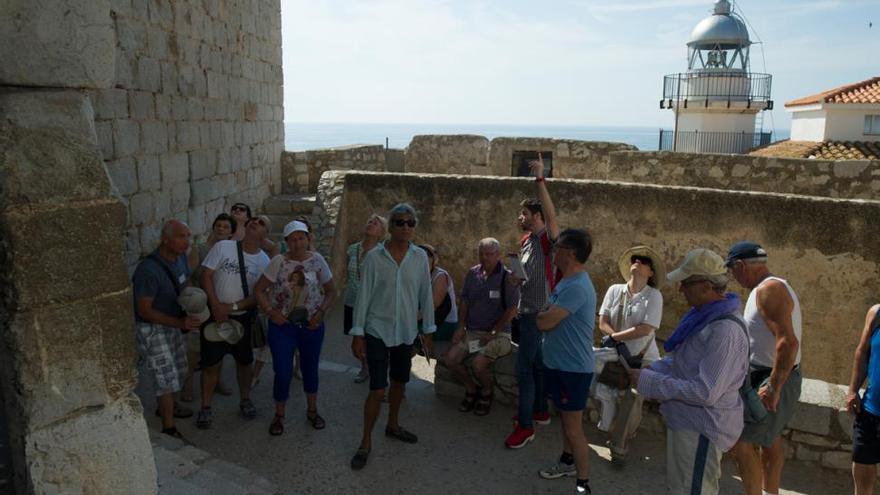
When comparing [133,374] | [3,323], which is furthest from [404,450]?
[3,323]

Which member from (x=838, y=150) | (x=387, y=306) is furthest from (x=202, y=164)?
(x=838, y=150)

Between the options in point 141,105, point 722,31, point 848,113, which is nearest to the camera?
point 141,105

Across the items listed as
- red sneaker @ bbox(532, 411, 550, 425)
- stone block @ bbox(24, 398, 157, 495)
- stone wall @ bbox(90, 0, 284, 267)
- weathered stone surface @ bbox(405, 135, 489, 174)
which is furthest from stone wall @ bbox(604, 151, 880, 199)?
stone block @ bbox(24, 398, 157, 495)

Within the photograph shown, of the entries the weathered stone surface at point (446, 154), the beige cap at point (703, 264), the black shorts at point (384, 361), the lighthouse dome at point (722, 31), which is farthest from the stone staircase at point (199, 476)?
the lighthouse dome at point (722, 31)

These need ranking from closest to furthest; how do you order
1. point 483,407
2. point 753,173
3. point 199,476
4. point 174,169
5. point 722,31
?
point 199,476
point 483,407
point 174,169
point 753,173
point 722,31

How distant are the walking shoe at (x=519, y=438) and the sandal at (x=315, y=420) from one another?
1396mm

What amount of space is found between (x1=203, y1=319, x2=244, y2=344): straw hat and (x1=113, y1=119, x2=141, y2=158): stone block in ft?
7.68

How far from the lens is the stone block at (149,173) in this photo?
21.4 feet

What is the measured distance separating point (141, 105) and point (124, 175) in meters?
0.80

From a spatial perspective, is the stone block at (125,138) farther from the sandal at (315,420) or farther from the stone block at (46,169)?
the stone block at (46,169)

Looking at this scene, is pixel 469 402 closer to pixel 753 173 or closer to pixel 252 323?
pixel 252 323

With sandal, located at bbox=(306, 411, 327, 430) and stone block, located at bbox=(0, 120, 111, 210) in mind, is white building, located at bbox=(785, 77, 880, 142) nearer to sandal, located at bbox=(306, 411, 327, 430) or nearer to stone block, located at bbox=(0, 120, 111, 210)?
sandal, located at bbox=(306, 411, 327, 430)

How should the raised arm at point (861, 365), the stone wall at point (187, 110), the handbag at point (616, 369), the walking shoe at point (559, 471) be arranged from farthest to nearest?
the stone wall at point (187, 110)
the handbag at point (616, 369)
the walking shoe at point (559, 471)
the raised arm at point (861, 365)

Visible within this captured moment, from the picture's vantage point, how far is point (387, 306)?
4336 mm
